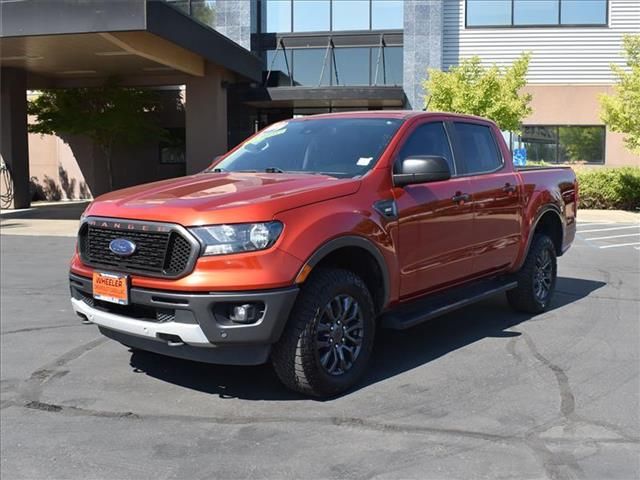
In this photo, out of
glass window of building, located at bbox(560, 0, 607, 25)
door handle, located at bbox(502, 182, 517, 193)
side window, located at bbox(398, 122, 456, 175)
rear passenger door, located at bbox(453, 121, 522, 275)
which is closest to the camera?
side window, located at bbox(398, 122, 456, 175)

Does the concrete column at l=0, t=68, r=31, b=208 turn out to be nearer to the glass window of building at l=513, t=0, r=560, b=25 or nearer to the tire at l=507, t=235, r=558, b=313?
the glass window of building at l=513, t=0, r=560, b=25

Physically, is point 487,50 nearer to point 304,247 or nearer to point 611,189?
point 611,189

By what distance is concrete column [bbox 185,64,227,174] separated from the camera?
68.5 ft

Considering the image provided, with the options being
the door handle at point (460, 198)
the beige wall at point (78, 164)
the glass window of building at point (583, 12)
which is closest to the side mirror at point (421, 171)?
the door handle at point (460, 198)

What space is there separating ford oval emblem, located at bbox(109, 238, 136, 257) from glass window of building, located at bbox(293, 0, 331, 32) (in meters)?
23.4

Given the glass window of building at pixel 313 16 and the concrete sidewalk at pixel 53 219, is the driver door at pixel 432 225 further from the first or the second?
the glass window of building at pixel 313 16

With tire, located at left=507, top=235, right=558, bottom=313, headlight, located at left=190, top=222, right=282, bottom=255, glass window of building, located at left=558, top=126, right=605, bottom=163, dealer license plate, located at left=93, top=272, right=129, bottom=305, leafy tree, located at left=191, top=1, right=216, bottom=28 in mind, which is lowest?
tire, located at left=507, top=235, right=558, bottom=313

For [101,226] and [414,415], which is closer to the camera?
[414,415]

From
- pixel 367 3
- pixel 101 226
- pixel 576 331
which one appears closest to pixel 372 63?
pixel 367 3

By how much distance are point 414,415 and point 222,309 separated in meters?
1.38

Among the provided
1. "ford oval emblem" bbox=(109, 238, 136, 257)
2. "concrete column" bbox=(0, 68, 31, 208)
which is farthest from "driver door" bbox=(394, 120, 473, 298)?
"concrete column" bbox=(0, 68, 31, 208)

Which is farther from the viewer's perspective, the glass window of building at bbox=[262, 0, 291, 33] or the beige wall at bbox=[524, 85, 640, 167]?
the glass window of building at bbox=[262, 0, 291, 33]

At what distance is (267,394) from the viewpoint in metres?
4.61

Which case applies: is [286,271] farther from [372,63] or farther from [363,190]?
[372,63]
